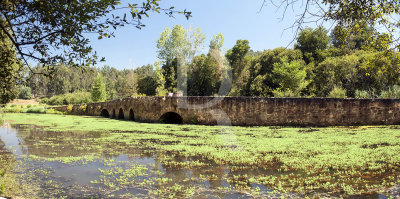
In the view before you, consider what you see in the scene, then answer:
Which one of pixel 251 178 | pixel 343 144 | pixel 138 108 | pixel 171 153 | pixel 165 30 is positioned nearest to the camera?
pixel 251 178

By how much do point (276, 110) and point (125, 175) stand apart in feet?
32.7

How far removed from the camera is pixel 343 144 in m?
7.53

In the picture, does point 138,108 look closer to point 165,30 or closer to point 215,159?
point 215,159

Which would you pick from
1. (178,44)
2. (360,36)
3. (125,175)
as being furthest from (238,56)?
(125,175)

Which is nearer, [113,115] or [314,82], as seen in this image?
[113,115]

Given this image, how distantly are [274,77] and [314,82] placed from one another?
409 cm

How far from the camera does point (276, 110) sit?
43.6 feet

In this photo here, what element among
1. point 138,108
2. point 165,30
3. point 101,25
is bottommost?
point 138,108

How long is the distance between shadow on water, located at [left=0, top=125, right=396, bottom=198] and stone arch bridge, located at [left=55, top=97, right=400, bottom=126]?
7.51 meters

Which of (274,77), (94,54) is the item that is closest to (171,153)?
(94,54)

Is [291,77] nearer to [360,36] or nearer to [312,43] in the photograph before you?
[312,43]

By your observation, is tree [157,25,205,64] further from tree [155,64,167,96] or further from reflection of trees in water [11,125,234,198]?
reflection of trees in water [11,125,234,198]

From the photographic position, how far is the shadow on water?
12.5 ft

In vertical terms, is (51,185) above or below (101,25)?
below
